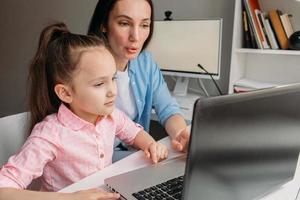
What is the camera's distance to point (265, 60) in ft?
7.27

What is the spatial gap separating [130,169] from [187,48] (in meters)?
1.41

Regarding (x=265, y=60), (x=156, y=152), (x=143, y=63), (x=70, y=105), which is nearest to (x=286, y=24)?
(x=265, y=60)

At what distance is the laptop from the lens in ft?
1.76

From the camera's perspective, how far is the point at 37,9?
11.1ft

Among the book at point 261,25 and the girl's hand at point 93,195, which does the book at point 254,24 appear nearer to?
the book at point 261,25

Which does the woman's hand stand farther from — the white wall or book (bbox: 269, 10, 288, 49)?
the white wall

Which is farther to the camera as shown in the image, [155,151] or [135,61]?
[135,61]

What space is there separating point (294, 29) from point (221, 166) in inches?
68.9

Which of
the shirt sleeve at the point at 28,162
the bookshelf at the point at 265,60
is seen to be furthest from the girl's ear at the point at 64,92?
the bookshelf at the point at 265,60

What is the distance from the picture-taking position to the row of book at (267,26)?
196 centimetres

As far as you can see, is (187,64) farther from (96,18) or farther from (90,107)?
(90,107)

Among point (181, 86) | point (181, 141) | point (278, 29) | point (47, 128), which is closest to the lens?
point (47, 128)

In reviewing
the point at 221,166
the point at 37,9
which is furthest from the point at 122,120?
the point at 37,9

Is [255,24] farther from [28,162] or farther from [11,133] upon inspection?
[28,162]
